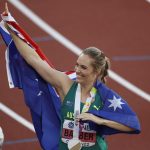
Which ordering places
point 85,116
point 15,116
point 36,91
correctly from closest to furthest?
1. point 85,116
2. point 36,91
3. point 15,116

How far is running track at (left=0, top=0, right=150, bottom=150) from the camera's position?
6133 mm

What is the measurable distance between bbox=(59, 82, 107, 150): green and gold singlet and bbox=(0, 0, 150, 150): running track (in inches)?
85.4

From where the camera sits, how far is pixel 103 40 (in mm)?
6145

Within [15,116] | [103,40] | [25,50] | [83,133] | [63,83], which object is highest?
[103,40]

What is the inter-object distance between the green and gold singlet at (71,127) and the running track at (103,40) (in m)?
2.17

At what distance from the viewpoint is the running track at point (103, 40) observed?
6133 millimetres

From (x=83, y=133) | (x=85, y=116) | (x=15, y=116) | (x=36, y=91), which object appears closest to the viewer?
(x=85, y=116)

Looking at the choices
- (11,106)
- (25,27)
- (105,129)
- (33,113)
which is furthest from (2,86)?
(105,129)

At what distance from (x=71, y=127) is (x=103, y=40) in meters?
2.31

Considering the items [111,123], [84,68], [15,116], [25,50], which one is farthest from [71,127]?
[15,116]

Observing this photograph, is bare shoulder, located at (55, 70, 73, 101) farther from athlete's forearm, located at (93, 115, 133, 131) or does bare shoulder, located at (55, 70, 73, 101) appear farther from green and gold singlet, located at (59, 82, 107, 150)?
athlete's forearm, located at (93, 115, 133, 131)

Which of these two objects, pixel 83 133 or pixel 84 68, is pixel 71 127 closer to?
pixel 83 133

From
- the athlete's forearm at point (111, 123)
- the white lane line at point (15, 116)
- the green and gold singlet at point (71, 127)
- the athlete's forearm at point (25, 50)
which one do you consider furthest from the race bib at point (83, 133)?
the white lane line at point (15, 116)

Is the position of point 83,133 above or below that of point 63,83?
below
